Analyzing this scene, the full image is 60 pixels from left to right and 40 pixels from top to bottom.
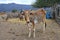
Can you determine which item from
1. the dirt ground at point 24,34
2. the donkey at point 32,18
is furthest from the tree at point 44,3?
the donkey at point 32,18

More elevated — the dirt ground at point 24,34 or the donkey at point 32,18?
the donkey at point 32,18

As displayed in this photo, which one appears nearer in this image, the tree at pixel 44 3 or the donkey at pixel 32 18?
the donkey at pixel 32 18

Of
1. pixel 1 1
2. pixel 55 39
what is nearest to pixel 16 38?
pixel 55 39

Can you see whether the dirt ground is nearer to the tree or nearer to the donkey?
the donkey

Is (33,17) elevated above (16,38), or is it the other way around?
→ (33,17)

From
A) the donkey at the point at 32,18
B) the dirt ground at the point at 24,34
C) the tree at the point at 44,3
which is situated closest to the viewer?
the dirt ground at the point at 24,34

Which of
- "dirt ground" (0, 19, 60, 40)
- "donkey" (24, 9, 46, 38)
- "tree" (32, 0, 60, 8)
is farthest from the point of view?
"tree" (32, 0, 60, 8)

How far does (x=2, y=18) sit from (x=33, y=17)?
874 centimetres

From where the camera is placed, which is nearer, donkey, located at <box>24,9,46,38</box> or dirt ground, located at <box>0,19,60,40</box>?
dirt ground, located at <box>0,19,60,40</box>

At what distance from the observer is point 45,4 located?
21.6m

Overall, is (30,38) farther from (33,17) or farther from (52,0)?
(52,0)

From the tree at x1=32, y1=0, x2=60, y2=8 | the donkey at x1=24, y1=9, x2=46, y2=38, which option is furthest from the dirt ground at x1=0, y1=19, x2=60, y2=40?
the tree at x1=32, y1=0, x2=60, y2=8

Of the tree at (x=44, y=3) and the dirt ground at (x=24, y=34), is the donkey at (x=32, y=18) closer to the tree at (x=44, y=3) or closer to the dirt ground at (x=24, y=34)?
the dirt ground at (x=24, y=34)

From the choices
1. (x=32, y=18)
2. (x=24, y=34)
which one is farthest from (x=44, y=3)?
(x=32, y=18)
